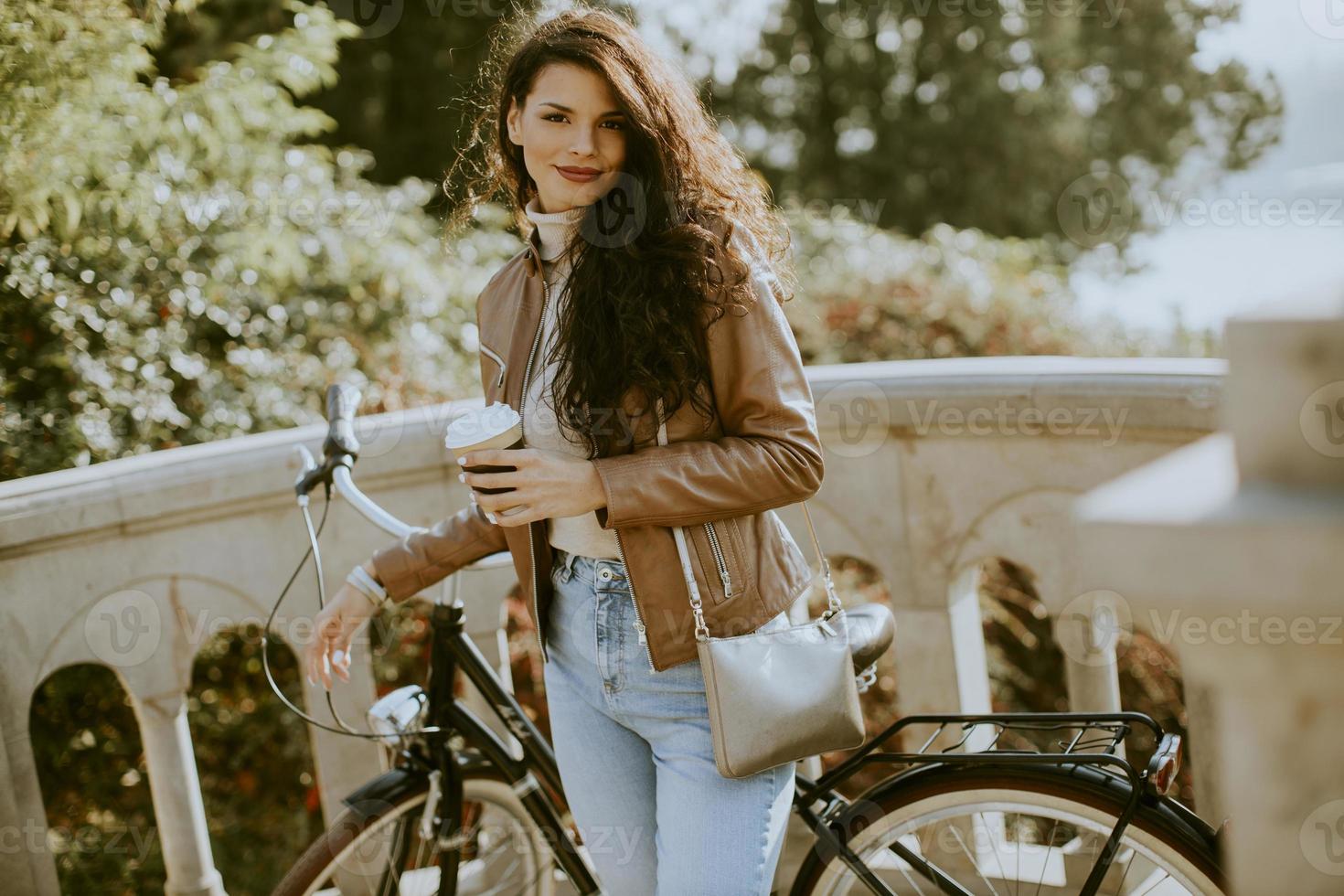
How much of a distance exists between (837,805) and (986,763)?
0.28 meters

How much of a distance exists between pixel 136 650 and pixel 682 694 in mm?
1448

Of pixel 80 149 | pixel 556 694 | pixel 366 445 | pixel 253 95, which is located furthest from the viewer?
pixel 253 95

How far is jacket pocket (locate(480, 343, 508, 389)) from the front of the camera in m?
1.99

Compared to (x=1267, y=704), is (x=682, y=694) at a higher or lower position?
lower

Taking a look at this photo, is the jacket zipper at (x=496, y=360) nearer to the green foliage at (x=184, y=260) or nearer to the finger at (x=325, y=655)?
the finger at (x=325, y=655)

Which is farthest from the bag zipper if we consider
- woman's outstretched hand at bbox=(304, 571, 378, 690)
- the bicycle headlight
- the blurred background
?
the blurred background

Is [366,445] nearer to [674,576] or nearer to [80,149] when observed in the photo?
[674,576]

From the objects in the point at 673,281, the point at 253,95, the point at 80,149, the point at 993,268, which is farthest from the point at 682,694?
the point at 993,268

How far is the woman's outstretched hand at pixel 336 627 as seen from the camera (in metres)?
2.15

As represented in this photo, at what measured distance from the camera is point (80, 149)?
12.5 feet

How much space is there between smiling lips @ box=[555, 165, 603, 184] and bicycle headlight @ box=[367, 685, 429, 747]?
0.95 metres
